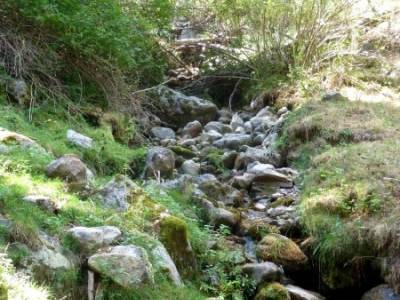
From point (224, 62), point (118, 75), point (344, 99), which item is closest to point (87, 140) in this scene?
point (118, 75)

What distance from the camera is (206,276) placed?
3.79 metres

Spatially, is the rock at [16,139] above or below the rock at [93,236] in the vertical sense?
above

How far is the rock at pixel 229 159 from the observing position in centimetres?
653

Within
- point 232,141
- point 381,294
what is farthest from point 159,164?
point 381,294

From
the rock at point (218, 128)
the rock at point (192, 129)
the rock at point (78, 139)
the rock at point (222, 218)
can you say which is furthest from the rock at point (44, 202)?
the rock at point (218, 128)

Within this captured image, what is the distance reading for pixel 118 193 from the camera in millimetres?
4027

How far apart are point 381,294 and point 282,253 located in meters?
0.79

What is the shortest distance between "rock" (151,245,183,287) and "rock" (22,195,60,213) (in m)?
0.68

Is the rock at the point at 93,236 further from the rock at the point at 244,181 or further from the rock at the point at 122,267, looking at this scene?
the rock at the point at 244,181

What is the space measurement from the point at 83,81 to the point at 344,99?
351 centimetres

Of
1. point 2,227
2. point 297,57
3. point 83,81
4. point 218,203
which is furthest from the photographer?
point 297,57

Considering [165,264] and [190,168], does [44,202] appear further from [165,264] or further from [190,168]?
[190,168]

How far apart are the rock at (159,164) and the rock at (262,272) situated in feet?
5.88

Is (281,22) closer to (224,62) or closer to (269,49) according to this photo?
(269,49)
